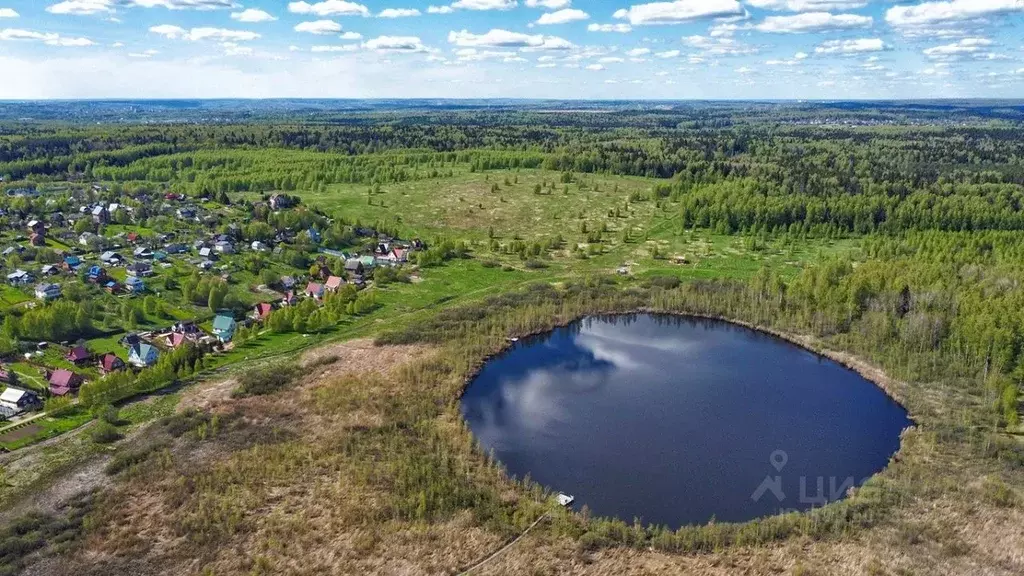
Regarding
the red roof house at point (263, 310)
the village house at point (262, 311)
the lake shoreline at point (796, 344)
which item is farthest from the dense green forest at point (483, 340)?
the red roof house at point (263, 310)

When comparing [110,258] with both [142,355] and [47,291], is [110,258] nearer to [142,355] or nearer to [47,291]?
[47,291]

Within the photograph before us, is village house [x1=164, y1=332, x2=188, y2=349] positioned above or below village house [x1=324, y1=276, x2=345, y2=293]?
below

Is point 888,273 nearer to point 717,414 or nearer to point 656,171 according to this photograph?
point 717,414

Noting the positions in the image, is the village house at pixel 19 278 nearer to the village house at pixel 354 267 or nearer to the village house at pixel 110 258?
the village house at pixel 110 258

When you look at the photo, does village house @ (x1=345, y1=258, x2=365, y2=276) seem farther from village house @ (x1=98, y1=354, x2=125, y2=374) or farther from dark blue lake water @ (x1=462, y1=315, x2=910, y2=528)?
village house @ (x1=98, y1=354, x2=125, y2=374)

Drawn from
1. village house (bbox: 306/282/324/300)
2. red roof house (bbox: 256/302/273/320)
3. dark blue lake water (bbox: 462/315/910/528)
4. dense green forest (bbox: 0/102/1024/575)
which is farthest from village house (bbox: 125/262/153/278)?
dark blue lake water (bbox: 462/315/910/528)
